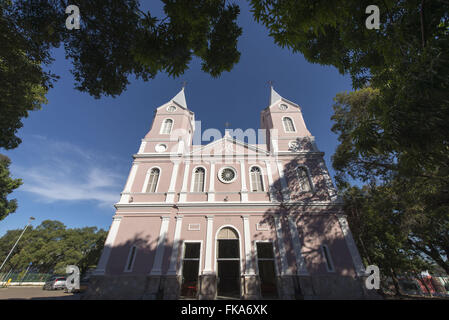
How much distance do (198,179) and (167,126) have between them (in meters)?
6.18

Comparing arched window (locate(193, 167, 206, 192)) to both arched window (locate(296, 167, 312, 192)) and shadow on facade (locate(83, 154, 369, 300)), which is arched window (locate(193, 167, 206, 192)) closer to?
shadow on facade (locate(83, 154, 369, 300))

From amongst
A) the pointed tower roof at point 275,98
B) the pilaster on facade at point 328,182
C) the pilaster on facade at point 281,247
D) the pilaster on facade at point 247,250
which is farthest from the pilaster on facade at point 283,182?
the pointed tower roof at point 275,98

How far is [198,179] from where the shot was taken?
517 inches

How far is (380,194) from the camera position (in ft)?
38.3

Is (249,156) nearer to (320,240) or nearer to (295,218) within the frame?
(295,218)

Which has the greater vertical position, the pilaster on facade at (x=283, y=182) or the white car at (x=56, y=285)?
the pilaster on facade at (x=283, y=182)

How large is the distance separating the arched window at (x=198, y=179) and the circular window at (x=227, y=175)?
1302 mm

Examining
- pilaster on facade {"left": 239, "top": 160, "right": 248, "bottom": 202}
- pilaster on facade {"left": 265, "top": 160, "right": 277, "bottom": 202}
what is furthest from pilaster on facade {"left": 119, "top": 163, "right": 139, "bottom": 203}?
pilaster on facade {"left": 265, "top": 160, "right": 277, "bottom": 202}

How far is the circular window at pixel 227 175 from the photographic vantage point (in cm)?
1291

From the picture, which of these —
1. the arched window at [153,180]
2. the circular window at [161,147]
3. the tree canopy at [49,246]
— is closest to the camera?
the arched window at [153,180]

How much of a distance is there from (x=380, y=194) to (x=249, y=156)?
8.97 metres

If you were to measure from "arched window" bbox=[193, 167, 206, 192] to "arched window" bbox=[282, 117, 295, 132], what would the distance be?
8227 millimetres

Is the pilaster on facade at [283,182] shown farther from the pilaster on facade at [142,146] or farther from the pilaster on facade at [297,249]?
the pilaster on facade at [142,146]
